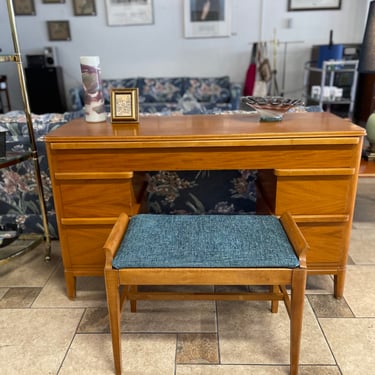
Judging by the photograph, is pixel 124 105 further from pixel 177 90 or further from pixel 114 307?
pixel 177 90

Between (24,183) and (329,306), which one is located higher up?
(24,183)

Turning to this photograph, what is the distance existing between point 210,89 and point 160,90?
2.31 feet

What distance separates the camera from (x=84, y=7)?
5258mm

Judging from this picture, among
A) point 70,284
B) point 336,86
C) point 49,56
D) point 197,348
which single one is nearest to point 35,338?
point 70,284

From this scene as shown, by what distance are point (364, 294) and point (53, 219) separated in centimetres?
173

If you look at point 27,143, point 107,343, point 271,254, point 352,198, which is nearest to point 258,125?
point 352,198

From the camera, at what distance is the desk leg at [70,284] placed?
1682mm

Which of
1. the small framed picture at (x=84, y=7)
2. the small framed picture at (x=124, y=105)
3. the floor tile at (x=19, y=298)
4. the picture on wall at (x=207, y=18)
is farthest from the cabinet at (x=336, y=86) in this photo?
the floor tile at (x=19, y=298)

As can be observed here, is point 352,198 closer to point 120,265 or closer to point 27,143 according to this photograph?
point 120,265

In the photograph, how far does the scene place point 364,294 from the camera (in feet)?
5.62

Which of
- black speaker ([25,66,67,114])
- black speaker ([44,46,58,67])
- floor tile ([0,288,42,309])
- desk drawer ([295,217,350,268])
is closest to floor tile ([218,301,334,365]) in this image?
desk drawer ([295,217,350,268])

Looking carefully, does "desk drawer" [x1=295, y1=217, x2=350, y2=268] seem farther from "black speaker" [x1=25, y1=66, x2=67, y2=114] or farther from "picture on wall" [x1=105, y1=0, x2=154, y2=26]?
"black speaker" [x1=25, y1=66, x2=67, y2=114]

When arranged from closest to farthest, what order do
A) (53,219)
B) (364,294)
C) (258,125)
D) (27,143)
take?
1. (258,125)
2. (364,294)
3. (27,143)
4. (53,219)

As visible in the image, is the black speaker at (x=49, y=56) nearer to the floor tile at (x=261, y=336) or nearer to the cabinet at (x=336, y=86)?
the cabinet at (x=336, y=86)
